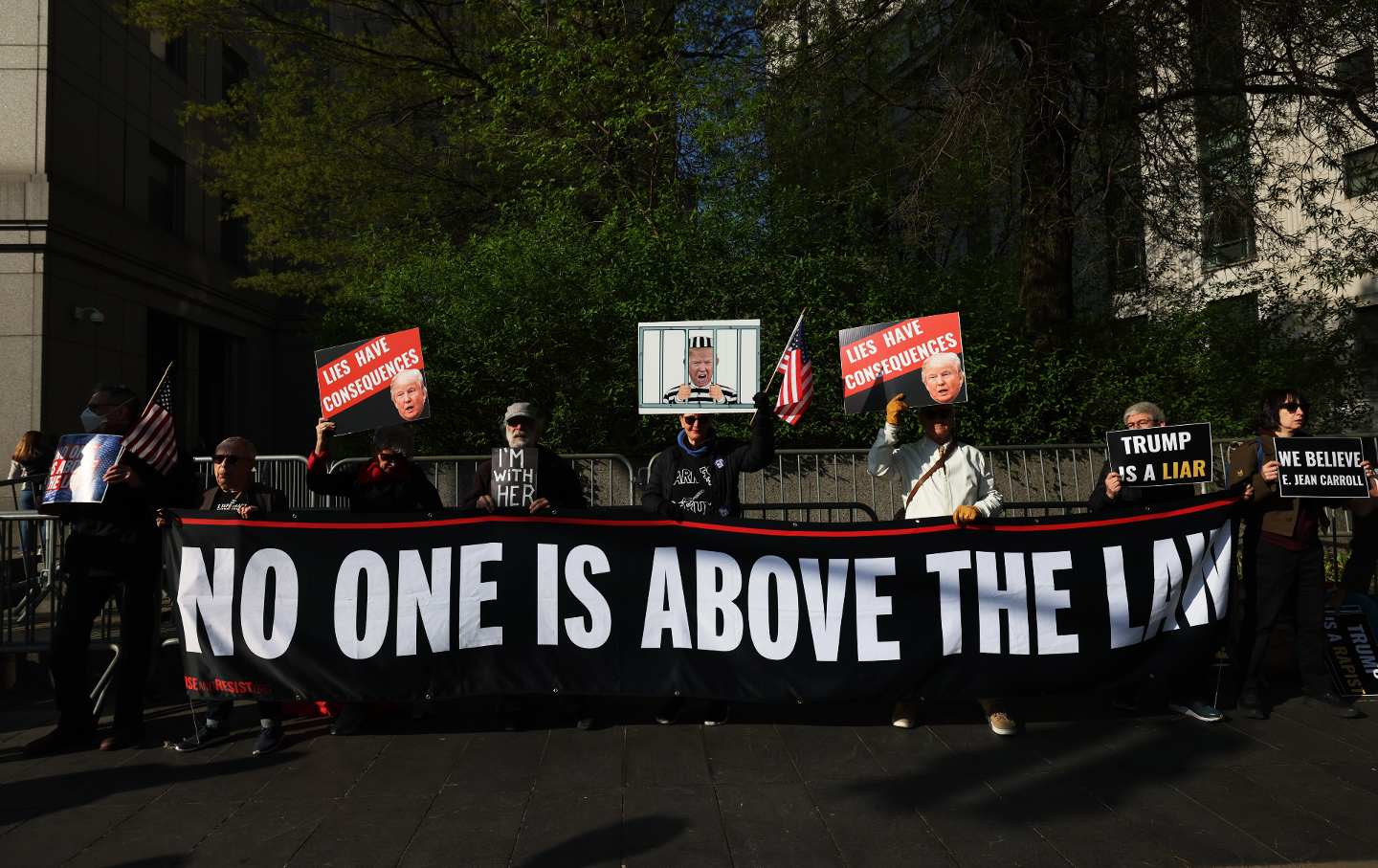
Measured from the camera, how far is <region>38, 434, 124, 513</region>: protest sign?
5.38m

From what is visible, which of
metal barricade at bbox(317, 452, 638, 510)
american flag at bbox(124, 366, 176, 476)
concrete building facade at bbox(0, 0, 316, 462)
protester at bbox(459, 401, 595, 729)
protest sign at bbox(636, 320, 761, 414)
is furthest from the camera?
concrete building facade at bbox(0, 0, 316, 462)

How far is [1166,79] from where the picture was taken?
477 inches

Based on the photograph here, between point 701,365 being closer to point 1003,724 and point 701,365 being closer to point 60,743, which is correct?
point 1003,724

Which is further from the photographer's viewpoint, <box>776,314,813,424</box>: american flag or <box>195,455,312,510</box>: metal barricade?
<box>195,455,312,510</box>: metal barricade

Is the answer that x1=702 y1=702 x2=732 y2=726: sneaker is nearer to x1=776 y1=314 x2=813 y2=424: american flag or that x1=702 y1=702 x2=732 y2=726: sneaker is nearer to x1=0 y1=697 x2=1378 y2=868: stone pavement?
x1=0 y1=697 x2=1378 y2=868: stone pavement

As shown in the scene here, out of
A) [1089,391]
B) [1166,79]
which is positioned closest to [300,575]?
[1089,391]

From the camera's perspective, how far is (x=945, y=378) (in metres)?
6.04

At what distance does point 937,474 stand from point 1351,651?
3013 mm

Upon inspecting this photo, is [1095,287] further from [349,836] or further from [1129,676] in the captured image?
[349,836]

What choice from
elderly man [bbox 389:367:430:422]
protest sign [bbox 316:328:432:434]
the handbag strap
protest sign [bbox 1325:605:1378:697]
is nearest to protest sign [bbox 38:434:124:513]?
protest sign [bbox 316:328:432:434]

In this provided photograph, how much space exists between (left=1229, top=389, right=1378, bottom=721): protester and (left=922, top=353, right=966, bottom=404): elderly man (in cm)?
175

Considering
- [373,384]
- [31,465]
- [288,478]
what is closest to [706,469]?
[373,384]

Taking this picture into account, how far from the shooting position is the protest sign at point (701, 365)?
7211 mm

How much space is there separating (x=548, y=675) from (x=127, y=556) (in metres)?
2.52
